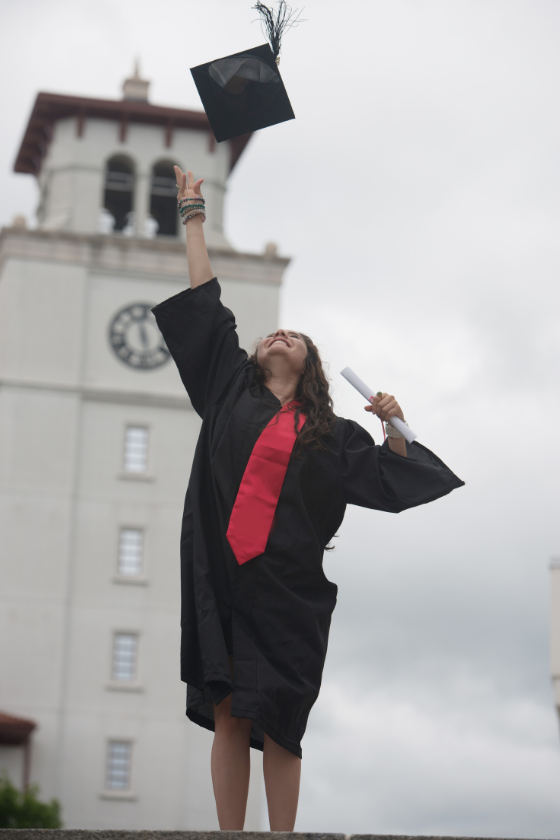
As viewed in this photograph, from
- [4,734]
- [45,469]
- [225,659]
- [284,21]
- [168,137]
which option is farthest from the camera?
[168,137]

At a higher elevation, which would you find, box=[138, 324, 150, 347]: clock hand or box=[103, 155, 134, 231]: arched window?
box=[103, 155, 134, 231]: arched window

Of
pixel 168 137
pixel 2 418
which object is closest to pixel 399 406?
pixel 2 418

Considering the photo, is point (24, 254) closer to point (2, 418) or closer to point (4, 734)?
point (2, 418)

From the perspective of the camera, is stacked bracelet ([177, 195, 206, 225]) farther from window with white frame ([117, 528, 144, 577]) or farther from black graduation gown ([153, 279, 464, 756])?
window with white frame ([117, 528, 144, 577])

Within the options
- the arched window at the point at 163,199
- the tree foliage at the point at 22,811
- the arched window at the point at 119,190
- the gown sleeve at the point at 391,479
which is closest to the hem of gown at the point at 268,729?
the gown sleeve at the point at 391,479

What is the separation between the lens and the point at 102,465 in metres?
34.3

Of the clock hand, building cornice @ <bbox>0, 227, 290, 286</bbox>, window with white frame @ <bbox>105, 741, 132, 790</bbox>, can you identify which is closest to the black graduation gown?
window with white frame @ <bbox>105, 741, 132, 790</bbox>

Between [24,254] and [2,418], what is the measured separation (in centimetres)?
454

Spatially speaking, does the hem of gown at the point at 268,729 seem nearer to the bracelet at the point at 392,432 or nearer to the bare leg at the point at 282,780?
the bare leg at the point at 282,780

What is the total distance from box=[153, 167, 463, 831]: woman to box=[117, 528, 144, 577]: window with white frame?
28.9 m

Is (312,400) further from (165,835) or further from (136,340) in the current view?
(136,340)

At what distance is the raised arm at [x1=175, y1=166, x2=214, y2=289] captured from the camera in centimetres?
520

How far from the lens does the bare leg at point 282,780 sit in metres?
4.61

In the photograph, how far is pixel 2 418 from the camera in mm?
34125
